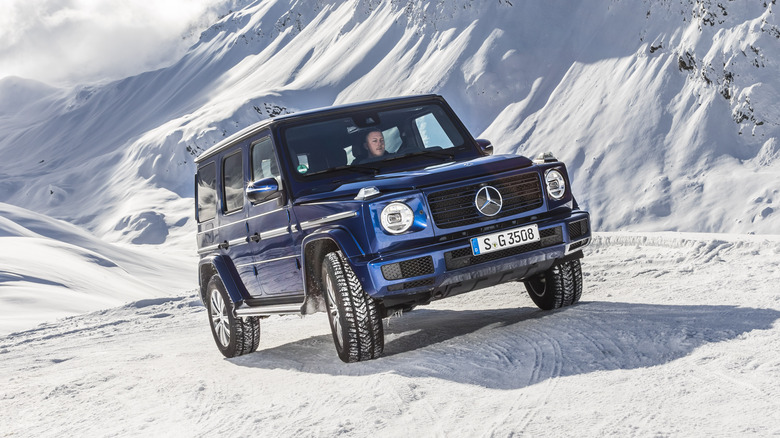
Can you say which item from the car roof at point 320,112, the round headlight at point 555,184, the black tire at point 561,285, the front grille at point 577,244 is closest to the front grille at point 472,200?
the round headlight at point 555,184

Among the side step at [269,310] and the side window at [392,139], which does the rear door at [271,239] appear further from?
the side window at [392,139]

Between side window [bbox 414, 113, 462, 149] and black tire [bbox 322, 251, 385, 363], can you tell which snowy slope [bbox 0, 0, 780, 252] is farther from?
black tire [bbox 322, 251, 385, 363]

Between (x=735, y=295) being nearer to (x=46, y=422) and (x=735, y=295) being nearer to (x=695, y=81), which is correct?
(x=46, y=422)

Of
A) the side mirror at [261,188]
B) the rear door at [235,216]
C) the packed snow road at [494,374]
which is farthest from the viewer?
the rear door at [235,216]

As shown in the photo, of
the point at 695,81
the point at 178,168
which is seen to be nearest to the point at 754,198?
the point at 695,81

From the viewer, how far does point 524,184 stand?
18.6 feet

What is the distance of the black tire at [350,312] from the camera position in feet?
17.4

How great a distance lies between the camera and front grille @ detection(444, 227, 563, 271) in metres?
5.27

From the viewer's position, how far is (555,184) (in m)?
5.88

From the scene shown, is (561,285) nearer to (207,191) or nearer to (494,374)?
(494,374)

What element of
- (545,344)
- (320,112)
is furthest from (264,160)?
(545,344)

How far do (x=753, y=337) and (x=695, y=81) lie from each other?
45.7 metres

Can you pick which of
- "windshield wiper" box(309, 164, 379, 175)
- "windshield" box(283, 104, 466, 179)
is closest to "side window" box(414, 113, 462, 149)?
"windshield" box(283, 104, 466, 179)

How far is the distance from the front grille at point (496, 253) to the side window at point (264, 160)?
69.0 inches
